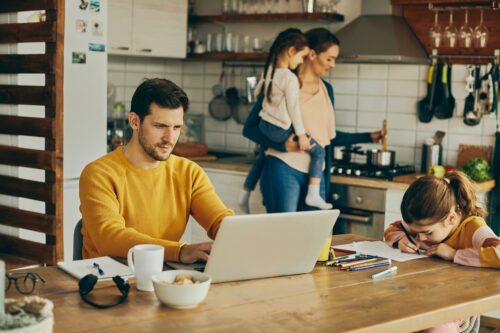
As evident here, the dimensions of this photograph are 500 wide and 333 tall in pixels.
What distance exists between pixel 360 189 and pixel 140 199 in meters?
2.06

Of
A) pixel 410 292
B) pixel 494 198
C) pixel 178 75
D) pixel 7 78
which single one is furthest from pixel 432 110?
pixel 410 292

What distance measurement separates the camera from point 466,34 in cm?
459

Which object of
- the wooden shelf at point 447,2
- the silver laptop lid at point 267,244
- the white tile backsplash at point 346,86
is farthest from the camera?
the white tile backsplash at point 346,86

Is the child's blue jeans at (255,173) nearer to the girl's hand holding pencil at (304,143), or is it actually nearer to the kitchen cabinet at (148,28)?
the girl's hand holding pencil at (304,143)

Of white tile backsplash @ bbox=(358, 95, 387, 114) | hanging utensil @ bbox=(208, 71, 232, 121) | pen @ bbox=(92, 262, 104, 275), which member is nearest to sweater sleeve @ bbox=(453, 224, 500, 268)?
pen @ bbox=(92, 262, 104, 275)

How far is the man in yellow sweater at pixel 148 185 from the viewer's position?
2.56m

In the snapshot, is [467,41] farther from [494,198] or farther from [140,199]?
[140,199]

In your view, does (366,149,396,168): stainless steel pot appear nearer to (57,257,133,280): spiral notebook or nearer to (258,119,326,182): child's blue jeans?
(258,119,326,182): child's blue jeans

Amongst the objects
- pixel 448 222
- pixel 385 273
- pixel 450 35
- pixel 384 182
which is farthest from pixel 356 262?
pixel 450 35

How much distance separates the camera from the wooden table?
1867 mm

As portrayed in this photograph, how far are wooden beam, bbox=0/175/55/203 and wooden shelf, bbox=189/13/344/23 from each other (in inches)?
77.6

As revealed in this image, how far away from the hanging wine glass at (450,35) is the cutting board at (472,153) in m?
0.61

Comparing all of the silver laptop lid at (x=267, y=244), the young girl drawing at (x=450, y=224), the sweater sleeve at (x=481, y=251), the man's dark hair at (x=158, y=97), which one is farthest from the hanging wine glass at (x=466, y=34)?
the silver laptop lid at (x=267, y=244)

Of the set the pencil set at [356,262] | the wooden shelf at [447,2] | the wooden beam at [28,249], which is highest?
the wooden shelf at [447,2]
